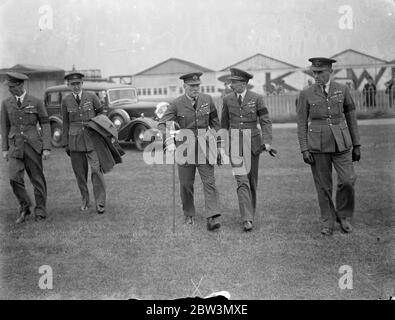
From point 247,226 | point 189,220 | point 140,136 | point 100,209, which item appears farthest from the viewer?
point 140,136

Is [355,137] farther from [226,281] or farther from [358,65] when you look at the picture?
[358,65]

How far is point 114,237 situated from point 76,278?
1.40m

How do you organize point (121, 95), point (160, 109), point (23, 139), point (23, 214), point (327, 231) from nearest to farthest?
point (327, 231), point (23, 139), point (23, 214), point (160, 109), point (121, 95)

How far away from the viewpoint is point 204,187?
6.71 m

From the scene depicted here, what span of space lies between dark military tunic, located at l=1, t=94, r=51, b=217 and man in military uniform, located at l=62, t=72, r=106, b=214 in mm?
661

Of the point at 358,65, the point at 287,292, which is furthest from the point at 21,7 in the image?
the point at 358,65

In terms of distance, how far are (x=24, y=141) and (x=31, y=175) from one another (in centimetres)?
50

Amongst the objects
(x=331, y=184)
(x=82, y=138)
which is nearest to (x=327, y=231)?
(x=331, y=184)

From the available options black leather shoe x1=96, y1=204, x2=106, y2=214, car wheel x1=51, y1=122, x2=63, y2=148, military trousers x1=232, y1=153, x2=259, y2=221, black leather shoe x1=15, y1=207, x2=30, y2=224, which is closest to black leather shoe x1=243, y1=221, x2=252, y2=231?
military trousers x1=232, y1=153, x2=259, y2=221

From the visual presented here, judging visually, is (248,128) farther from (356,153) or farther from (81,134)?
(81,134)

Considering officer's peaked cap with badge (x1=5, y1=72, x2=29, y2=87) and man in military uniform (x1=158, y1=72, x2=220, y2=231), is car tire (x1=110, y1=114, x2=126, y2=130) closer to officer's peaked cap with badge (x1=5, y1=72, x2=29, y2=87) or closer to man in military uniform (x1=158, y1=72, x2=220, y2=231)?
officer's peaked cap with badge (x1=5, y1=72, x2=29, y2=87)

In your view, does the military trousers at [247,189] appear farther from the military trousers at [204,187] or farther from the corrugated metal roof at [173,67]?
the corrugated metal roof at [173,67]

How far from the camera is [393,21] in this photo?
4.74m

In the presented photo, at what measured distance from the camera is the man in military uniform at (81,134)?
7805 mm
